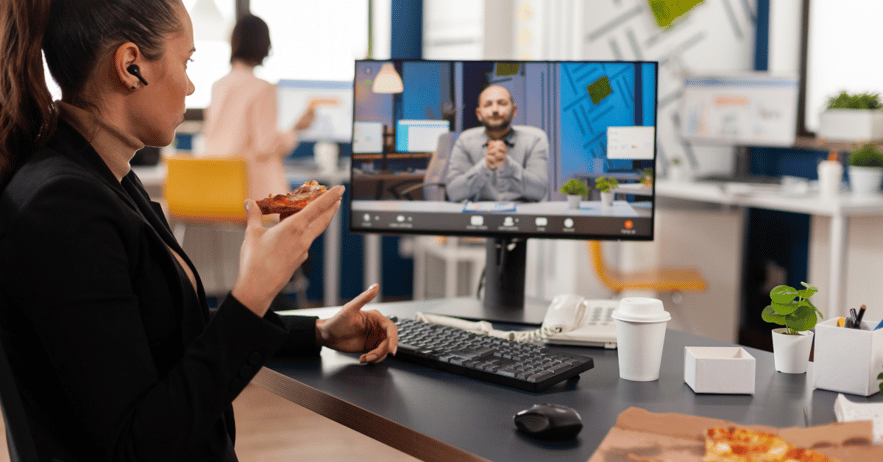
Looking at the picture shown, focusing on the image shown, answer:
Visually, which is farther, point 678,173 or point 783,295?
point 678,173

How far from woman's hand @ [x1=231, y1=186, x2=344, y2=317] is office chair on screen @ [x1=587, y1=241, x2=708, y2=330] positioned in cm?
238

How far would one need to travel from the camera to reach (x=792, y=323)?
3.59ft

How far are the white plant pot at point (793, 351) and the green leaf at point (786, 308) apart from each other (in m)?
0.04

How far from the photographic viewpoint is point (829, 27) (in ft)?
13.6

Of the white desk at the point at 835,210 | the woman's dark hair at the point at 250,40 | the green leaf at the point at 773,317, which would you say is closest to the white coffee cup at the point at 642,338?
the green leaf at the point at 773,317

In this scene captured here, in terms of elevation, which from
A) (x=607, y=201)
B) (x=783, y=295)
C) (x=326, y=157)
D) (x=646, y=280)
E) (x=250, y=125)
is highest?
(x=250, y=125)

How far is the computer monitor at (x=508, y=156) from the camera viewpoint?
1.49 m

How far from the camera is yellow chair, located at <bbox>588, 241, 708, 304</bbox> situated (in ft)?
10.8

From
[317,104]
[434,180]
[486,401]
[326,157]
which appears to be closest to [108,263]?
[486,401]

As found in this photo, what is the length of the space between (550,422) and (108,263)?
18.3 inches

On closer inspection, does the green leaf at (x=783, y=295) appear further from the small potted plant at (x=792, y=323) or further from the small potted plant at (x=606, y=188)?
the small potted plant at (x=606, y=188)

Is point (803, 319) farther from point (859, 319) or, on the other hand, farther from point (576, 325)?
point (576, 325)

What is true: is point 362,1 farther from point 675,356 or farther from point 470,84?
point 675,356

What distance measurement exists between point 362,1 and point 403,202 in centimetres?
386
